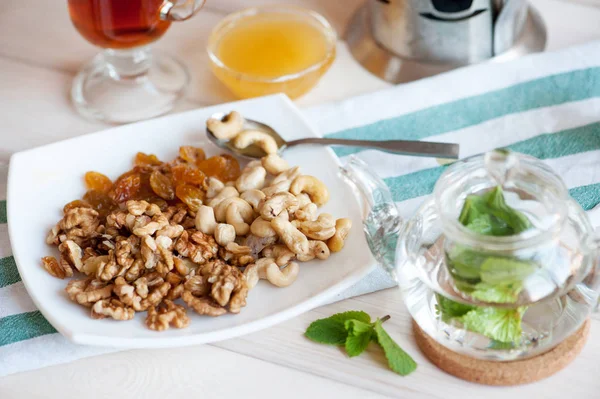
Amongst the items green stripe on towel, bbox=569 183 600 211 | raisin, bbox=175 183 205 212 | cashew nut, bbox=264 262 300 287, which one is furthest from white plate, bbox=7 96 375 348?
green stripe on towel, bbox=569 183 600 211

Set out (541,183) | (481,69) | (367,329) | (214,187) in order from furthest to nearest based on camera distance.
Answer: (481,69) < (214,187) < (367,329) < (541,183)

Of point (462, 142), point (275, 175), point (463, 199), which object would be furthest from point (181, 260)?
point (462, 142)

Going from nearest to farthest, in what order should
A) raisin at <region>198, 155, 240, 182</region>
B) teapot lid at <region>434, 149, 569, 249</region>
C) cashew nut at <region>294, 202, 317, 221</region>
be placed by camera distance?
teapot lid at <region>434, 149, 569, 249</region>, cashew nut at <region>294, 202, 317, 221</region>, raisin at <region>198, 155, 240, 182</region>

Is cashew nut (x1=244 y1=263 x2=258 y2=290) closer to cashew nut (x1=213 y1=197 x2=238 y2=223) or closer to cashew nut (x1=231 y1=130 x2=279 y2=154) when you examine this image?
cashew nut (x1=213 y1=197 x2=238 y2=223)

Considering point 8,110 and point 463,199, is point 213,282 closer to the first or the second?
point 463,199

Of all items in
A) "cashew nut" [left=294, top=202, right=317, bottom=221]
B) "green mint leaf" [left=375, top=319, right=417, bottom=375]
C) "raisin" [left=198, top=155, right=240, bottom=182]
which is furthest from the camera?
"raisin" [left=198, top=155, right=240, bottom=182]

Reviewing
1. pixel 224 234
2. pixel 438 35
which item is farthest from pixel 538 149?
pixel 224 234
